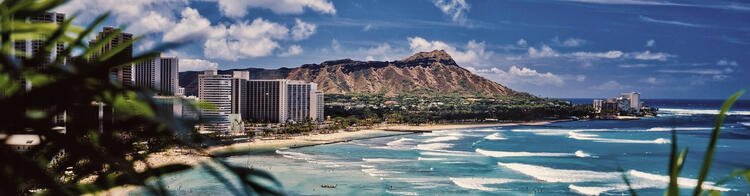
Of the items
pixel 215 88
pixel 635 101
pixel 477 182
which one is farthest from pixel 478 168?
pixel 635 101

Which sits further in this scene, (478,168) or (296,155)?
(296,155)

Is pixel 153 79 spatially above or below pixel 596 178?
above

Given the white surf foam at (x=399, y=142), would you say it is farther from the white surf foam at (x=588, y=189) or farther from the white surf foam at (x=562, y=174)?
the white surf foam at (x=588, y=189)

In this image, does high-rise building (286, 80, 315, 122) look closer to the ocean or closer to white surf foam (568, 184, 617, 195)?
the ocean

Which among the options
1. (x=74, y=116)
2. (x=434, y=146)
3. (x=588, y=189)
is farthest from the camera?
(x=434, y=146)

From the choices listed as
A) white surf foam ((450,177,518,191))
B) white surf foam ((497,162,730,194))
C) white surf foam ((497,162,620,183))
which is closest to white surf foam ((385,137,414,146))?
white surf foam ((497,162,620,183))

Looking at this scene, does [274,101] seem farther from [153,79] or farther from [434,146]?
[153,79]

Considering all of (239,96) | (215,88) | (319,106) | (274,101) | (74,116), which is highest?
(215,88)

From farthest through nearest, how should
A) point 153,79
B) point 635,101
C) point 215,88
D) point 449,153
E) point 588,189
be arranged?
point 635,101, point 215,88, point 449,153, point 588,189, point 153,79
